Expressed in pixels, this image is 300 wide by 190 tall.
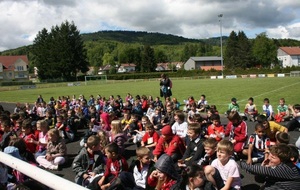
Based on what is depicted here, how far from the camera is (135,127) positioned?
455 inches

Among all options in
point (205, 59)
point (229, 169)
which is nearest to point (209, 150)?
point (229, 169)

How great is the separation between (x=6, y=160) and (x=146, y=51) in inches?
4296

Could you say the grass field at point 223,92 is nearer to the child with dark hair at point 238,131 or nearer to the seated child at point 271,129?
the child with dark hair at point 238,131

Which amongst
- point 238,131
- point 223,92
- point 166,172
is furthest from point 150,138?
point 223,92

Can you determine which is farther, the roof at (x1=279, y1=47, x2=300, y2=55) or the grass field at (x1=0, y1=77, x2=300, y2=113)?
the roof at (x1=279, y1=47, x2=300, y2=55)

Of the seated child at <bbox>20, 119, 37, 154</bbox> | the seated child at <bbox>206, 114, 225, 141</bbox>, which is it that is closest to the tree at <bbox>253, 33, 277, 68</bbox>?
the seated child at <bbox>206, 114, 225, 141</bbox>

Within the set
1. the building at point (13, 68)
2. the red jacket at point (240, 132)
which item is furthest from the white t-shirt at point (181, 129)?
the building at point (13, 68)

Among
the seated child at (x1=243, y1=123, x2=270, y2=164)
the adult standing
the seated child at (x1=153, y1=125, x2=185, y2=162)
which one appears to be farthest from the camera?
the adult standing

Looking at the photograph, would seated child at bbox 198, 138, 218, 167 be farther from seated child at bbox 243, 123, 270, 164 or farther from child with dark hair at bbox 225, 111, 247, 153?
child with dark hair at bbox 225, 111, 247, 153

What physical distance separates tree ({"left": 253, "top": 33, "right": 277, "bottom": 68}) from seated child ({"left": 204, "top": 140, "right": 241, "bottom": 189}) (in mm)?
114267

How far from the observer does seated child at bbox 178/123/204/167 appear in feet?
20.7

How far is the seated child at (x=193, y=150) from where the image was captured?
20.7ft

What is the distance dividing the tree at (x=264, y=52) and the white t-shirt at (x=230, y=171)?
114m

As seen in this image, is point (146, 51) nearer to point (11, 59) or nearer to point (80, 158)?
point (11, 59)
